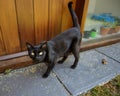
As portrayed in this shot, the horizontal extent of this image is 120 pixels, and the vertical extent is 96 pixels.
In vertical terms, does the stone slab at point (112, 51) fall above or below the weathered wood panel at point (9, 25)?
below

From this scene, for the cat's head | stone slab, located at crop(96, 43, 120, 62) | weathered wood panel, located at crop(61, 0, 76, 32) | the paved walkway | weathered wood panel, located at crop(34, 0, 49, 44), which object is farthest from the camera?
stone slab, located at crop(96, 43, 120, 62)

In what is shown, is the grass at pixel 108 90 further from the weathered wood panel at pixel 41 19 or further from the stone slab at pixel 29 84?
→ the weathered wood panel at pixel 41 19

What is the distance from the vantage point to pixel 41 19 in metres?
1.58

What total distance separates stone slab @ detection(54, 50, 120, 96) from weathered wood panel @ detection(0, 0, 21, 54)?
592 mm

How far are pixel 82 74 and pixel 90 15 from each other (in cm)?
89

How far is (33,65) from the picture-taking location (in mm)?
1727

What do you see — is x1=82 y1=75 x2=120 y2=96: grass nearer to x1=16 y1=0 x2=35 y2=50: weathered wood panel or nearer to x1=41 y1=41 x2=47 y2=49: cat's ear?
x1=41 y1=41 x2=47 y2=49: cat's ear

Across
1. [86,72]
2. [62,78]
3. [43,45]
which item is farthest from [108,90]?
[43,45]

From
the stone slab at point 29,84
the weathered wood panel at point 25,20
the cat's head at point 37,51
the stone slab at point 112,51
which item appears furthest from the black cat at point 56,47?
the stone slab at point 112,51

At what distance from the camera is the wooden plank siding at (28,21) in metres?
1.38

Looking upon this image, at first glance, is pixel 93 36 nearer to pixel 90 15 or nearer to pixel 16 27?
pixel 90 15

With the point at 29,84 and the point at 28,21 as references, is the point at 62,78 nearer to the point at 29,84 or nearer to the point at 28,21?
the point at 29,84

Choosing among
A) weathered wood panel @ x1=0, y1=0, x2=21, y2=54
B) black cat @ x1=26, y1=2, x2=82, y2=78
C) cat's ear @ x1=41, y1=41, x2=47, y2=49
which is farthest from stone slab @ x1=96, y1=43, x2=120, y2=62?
weathered wood panel @ x1=0, y1=0, x2=21, y2=54

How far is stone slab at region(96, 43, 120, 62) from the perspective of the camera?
6.64ft
